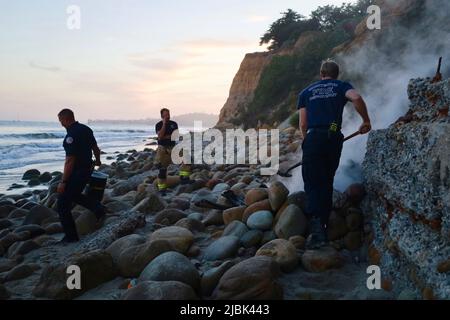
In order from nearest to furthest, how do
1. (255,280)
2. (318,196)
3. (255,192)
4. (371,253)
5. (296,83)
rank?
(255,280) → (371,253) → (318,196) → (255,192) → (296,83)

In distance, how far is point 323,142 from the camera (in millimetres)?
4129

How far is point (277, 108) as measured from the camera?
24.1 metres

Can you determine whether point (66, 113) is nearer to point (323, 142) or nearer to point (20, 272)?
point (20, 272)

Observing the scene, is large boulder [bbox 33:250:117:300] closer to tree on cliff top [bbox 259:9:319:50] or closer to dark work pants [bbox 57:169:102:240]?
dark work pants [bbox 57:169:102:240]

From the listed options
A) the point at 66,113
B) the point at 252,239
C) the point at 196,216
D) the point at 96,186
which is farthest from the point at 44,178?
the point at 252,239

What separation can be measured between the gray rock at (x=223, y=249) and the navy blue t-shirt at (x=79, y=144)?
238cm

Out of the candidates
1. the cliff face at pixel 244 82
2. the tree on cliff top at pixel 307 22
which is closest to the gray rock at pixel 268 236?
the tree on cliff top at pixel 307 22

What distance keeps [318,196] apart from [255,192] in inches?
48.1

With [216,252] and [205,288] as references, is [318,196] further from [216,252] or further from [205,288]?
[205,288]

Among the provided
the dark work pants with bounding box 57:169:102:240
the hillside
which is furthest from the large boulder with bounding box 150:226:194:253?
the hillside

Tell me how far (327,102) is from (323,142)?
0.40 meters

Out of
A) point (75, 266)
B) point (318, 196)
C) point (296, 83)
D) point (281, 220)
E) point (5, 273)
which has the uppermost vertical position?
point (296, 83)

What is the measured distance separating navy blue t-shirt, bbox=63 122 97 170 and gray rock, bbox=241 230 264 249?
2.60 metres

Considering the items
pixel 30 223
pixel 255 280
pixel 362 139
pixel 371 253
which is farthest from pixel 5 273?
pixel 362 139
